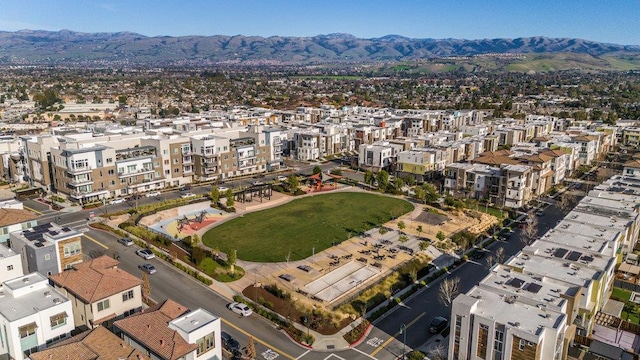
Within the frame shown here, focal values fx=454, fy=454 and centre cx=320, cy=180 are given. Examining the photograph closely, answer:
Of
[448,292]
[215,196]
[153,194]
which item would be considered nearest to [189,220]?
[215,196]

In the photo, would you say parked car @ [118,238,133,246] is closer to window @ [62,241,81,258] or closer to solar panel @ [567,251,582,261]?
window @ [62,241,81,258]

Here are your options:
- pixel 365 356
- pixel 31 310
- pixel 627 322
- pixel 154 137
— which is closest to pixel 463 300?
pixel 365 356

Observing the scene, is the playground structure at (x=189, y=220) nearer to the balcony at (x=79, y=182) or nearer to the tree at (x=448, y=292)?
the balcony at (x=79, y=182)

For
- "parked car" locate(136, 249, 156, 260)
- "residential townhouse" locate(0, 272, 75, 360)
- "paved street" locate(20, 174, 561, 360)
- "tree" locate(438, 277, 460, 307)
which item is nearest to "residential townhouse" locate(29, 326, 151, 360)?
"residential townhouse" locate(0, 272, 75, 360)

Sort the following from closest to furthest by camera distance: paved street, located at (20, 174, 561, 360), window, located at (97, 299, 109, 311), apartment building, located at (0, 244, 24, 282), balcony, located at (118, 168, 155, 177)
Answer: window, located at (97, 299, 109, 311) → paved street, located at (20, 174, 561, 360) → apartment building, located at (0, 244, 24, 282) → balcony, located at (118, 168, 155, 177)

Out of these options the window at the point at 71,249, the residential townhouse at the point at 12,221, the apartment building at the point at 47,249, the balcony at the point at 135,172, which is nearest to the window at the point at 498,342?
the apartment building at the point at 47,249

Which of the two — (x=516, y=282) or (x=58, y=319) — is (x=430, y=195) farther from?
(x=58, y=319)

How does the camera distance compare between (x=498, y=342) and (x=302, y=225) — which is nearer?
(x=498, y=342)
